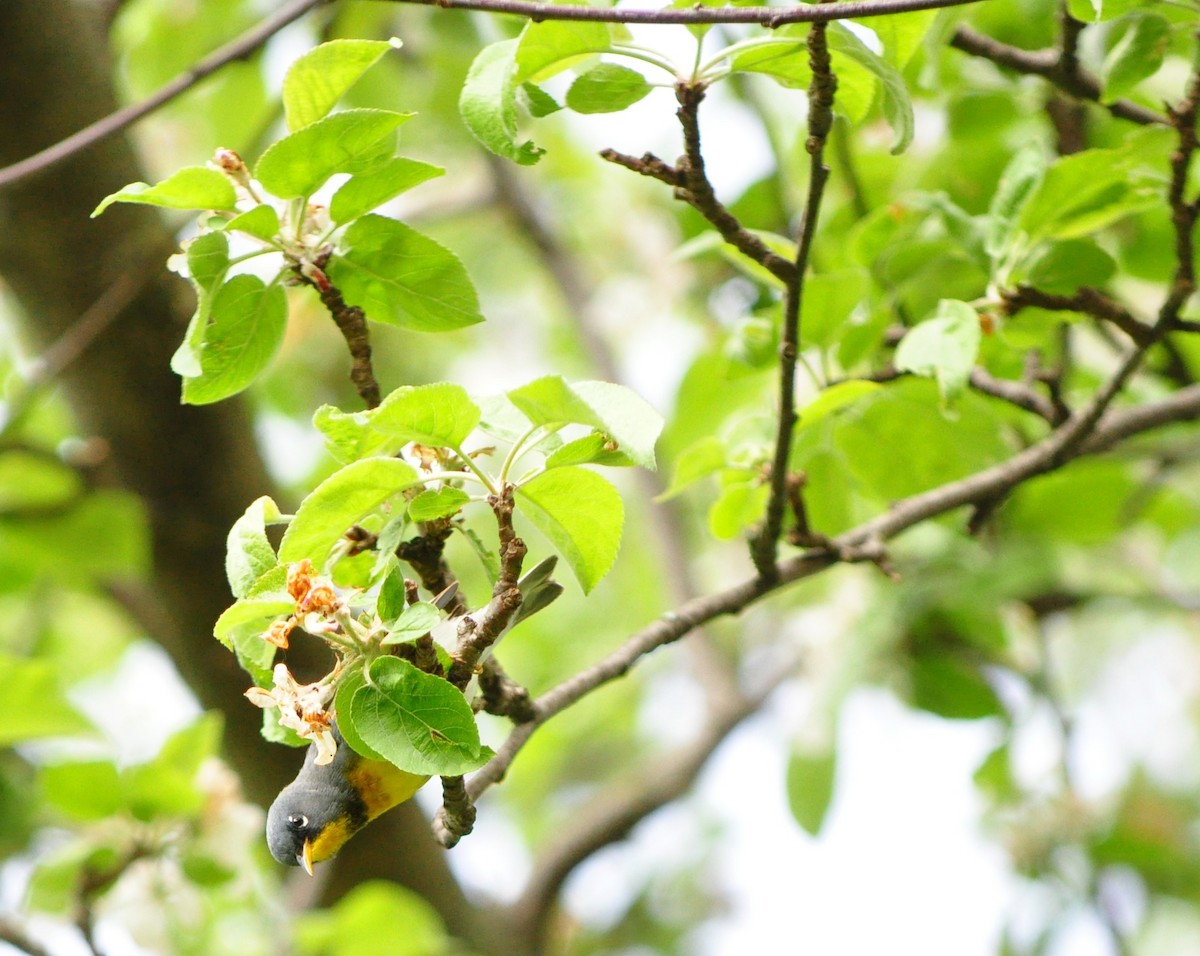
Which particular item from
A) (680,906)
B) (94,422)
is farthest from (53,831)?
(680,906)

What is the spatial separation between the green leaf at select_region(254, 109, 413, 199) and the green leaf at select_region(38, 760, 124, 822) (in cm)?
126

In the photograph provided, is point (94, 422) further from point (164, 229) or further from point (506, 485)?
point (506, 485)

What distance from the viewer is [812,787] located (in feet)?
6.96

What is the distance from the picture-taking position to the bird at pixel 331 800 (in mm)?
1089

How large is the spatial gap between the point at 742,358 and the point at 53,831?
6.70 ft

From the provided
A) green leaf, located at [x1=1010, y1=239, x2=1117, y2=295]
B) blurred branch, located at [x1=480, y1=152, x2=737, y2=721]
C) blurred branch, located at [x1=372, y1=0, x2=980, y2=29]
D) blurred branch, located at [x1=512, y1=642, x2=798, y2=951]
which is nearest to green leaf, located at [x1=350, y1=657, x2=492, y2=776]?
blurred branch, located at [x1=372, y1=0, x2=980, y2=29]

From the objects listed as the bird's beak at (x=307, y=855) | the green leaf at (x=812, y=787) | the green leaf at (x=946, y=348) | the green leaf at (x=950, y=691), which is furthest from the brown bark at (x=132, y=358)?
the green leaf at (x=946, y=348)

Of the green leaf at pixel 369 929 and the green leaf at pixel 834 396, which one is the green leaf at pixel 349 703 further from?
the green leaf at pixel 369 929

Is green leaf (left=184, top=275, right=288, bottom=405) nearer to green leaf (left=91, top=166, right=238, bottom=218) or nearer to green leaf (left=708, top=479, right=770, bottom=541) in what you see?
green leaf (left=91, top=166, right=238, bottom=218)

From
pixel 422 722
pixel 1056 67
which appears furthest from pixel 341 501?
pixel 1056 67

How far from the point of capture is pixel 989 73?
1971 mm

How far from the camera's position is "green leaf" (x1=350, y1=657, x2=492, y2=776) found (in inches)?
33.7

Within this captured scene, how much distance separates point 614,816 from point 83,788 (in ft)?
4.62

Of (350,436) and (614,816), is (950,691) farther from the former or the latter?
(350,436)
